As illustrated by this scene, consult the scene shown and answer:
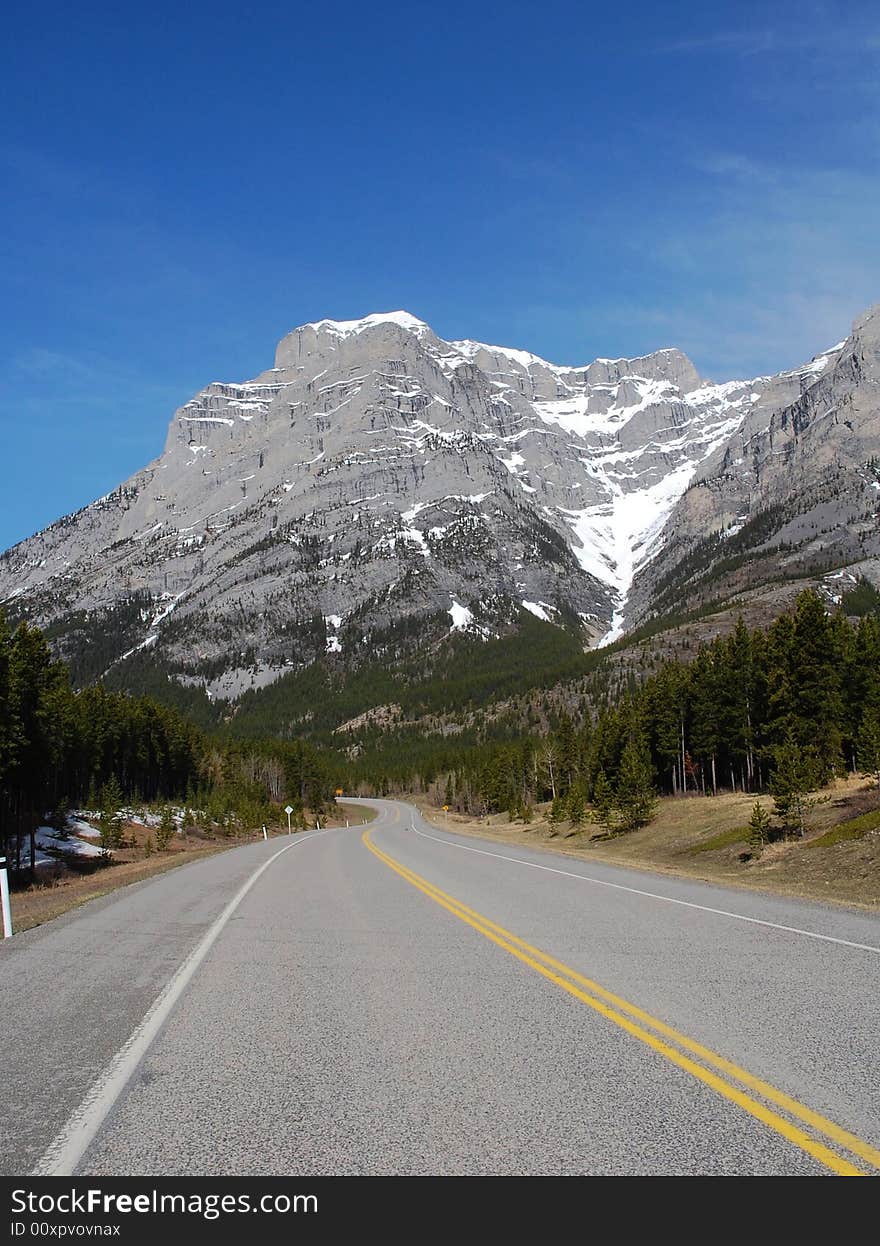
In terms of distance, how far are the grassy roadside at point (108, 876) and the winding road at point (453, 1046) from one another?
6.67 meters

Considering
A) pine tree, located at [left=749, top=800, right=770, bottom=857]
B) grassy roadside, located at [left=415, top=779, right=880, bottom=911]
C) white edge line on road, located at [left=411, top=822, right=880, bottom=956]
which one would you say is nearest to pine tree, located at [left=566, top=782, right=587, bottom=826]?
grassy roadside, located at [left=415, top=779, right=880, bottom=911]

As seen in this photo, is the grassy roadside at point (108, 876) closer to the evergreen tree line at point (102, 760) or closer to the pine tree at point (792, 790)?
the evergreen tree line at point (102, 760)

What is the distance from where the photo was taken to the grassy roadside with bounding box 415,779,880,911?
1803 cm

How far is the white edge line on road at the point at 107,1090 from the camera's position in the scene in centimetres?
427

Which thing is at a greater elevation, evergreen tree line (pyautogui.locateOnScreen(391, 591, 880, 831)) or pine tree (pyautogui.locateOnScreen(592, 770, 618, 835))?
evergreen tree line (pyautogui.locateOnScreen(391, 591, 880, 831))

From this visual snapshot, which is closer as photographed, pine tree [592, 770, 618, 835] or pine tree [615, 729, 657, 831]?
pine tree [615, 729, 657, 831]

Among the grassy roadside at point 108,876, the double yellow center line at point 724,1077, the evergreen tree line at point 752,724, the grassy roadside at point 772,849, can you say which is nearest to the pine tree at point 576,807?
the evergreen tree line at point 752,724

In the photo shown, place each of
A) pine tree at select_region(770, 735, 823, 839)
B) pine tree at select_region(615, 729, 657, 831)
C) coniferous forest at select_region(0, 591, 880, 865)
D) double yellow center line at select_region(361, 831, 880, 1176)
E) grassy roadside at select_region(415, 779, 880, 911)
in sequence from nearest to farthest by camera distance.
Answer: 1. double yellow center line at select_region(361, 831, 880, 1176)
2. grassy roadside at select_region(415, 779, 880, 911)
3. pine tree at select_region(770, 735, 823, 839)
4. pine tree at select_region(615, 729, 657, 831)
5. coniferous forest at select_region(0, 591, 880, 865)

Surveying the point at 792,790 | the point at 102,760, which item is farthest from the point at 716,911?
the point at 102,760

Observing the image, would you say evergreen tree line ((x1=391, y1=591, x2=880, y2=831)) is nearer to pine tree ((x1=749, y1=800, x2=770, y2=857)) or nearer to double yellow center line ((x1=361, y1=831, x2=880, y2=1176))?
pine tree ((x1=749, y1=800, x2=770, y2=857))

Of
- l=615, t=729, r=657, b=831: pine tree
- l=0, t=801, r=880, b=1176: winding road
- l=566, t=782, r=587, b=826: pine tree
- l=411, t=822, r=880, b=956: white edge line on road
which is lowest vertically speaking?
l=566, t=782, r=587, b=826: pine tree

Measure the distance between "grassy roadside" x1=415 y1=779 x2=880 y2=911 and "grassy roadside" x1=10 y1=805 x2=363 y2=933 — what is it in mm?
15787
